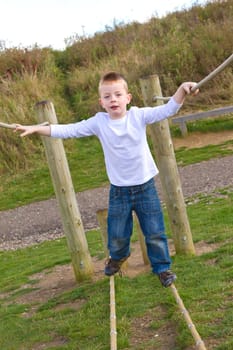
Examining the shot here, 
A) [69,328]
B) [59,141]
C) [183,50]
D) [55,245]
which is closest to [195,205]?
[55,245]

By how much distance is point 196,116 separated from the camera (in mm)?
17906

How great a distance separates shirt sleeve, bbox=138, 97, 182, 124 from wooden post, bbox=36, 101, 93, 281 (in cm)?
193

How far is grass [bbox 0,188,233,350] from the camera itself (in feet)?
16.1

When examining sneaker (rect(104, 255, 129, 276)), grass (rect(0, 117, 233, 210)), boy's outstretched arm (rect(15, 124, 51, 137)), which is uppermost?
boy's outstretched arm (rect(15, 124, 51, 137))

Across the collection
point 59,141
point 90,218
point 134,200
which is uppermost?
point 59,141

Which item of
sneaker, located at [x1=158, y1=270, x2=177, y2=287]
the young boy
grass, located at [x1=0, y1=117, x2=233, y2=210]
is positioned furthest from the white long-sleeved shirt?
grass, located at [x1=0, y1=117, x2=233, y2=210]

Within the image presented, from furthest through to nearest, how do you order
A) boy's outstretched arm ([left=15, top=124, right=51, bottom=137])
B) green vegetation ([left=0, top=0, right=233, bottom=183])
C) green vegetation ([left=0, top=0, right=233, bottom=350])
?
green vegetation ([left=0, top=0, right=233, bottom=183]) < green vegetation ([left=0, top=0, right=233, bottom=350]) < boy's outstretched arm ([left=15, top=124, right=51, bottom=137])

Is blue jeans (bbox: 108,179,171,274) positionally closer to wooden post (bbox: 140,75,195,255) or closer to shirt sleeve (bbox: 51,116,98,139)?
shirt sleeve (bbox: 51,116,98,139)

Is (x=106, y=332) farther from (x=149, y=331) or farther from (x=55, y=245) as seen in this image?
(x=55, y=245)

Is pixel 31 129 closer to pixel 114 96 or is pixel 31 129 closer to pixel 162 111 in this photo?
pixel 114 96

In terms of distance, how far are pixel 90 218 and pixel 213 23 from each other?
12.3 meters

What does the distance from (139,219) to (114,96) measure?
117 centimetres

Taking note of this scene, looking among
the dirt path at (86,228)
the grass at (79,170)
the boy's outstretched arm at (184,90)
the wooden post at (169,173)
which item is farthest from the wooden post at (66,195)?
the grass at (79,170)

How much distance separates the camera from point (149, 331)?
512 cm
